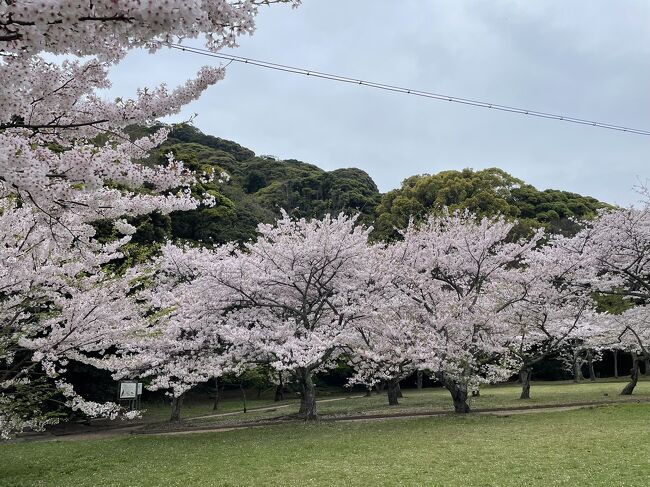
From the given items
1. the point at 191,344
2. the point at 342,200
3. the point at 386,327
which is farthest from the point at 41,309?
the point at 342,200

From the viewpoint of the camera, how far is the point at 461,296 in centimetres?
1609

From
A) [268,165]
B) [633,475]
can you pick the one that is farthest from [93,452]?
[268,165]

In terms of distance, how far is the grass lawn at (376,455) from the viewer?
7.38 m

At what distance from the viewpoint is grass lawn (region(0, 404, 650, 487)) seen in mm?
7379

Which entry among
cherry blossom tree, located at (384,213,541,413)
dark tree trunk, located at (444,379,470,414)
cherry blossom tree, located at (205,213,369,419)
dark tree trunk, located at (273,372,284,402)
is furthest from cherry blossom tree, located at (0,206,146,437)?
dark tree trunk, located at (273,372,284,402)

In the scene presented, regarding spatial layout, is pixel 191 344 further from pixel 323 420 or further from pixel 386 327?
pixel 386 327

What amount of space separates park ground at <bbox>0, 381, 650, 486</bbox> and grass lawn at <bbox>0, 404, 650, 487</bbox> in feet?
0.06

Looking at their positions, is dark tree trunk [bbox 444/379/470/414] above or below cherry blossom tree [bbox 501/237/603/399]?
below

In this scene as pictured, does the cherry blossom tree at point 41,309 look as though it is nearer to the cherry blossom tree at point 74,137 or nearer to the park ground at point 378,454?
the cherry blossom tree at point 74,137

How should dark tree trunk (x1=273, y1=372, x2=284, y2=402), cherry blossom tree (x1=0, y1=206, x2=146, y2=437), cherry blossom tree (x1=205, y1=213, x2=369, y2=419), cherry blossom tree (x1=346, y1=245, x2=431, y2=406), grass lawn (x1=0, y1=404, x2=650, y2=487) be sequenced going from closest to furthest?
cherry blossom tree (x1=0, y1=206, x2=146, y2=437) < grass lawn (x1=0, y1=404, x2=650, y2=487) < cherry blossom tree (x1=205, y1=213, x2=369, y2=419) < cherry blossom tree (x1=346, y1=245, x2=431, y2=406) < dark tree trunk (x1=273, y1=372, x2=284, y2=402)

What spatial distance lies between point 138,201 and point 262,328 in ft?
32.1

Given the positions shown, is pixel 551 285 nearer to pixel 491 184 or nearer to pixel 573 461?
pixel 573 461

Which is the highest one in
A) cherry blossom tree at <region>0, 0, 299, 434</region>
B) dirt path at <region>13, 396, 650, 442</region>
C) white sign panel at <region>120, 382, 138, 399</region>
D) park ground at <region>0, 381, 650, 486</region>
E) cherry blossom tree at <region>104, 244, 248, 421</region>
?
cherry blossom tree at <region>0, 0, 299, 434</region>

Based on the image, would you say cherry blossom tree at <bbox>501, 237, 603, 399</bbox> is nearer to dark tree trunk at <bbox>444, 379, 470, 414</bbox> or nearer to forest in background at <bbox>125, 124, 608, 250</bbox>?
dark tree trunk at <bbox>444, 379, 470, 414</bbox>
